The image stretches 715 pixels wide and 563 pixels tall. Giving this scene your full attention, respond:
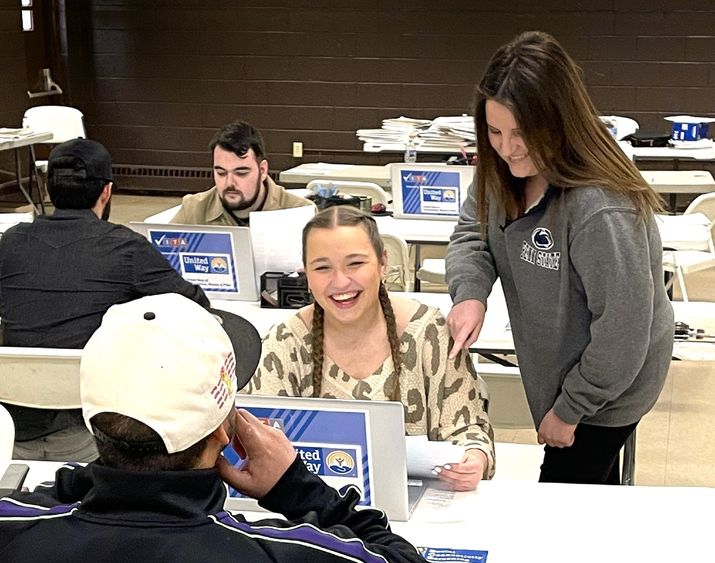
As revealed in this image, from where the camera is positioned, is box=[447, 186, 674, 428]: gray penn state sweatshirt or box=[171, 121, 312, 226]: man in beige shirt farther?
box=[171, 121, 312, 226]: man in beige shirt

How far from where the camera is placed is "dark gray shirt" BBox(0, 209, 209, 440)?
314 cm

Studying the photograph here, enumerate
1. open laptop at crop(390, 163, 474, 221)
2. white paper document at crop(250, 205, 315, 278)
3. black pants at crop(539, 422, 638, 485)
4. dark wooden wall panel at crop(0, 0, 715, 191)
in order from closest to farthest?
black pants at crop(539, 422, 638, 485) < white paper document at crop(250, 205, 315, 278) < open laptop at crop(390, 163, 474, 221) < dark wooden wall panel at crop(0, 0, 715, 191)

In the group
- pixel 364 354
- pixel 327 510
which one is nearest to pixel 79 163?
pixel 364 354

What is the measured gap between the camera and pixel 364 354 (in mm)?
2455

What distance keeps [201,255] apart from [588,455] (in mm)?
1806

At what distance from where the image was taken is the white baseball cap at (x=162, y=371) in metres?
1.28

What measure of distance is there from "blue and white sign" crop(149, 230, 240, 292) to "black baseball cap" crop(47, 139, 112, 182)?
490mm

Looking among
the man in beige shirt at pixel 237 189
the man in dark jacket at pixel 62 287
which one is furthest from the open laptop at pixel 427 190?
the man in dark jacket at pixel 62 287

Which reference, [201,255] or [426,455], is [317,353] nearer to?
[426,455]

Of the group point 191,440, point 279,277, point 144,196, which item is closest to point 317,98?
point 144,196

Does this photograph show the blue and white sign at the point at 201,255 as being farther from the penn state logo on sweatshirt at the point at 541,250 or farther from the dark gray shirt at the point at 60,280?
the penn state logo on sweatshirt at the point at 541,250

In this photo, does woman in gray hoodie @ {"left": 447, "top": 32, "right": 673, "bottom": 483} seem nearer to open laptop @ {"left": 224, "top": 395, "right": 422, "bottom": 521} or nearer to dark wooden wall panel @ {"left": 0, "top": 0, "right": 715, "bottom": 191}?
open laptop @ {"left": 224, "top": 395, "right": 422, "bottom": 521}

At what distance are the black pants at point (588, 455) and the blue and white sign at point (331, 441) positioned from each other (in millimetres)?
605

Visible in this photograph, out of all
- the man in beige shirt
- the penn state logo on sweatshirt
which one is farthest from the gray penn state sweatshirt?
the man in beige shirt
